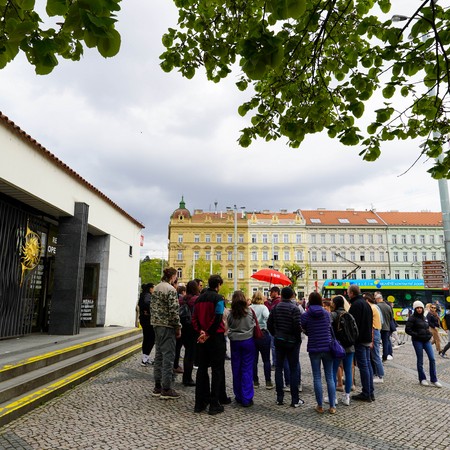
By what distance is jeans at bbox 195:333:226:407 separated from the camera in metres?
5.64

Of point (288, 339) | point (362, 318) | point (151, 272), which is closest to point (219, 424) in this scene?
point (288, 339)

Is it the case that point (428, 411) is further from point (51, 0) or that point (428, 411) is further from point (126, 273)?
point (126, 273)

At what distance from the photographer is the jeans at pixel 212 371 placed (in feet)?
18.5

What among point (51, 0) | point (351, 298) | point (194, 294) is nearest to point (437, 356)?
point (351, 298)

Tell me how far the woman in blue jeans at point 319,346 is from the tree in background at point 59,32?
17.2ft

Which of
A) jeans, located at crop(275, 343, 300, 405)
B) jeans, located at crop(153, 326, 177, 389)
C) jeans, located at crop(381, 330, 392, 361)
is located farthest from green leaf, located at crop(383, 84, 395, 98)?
jeans, located at crop(381, 330, 392, 361)

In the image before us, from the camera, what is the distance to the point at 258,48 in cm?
276

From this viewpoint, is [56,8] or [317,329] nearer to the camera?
[56,8]

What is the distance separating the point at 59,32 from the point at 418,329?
845cm

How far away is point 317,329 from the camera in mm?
6070

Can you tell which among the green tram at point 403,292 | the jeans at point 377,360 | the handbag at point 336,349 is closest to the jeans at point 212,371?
the handbag at point 336,349

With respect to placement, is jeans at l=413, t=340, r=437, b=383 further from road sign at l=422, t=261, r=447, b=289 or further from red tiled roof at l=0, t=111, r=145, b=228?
red tiled roof at l=0, t=111, r=145, b=228

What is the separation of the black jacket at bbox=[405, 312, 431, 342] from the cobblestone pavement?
1.16 metres

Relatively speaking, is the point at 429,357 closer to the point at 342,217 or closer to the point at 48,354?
the point at 48,354
